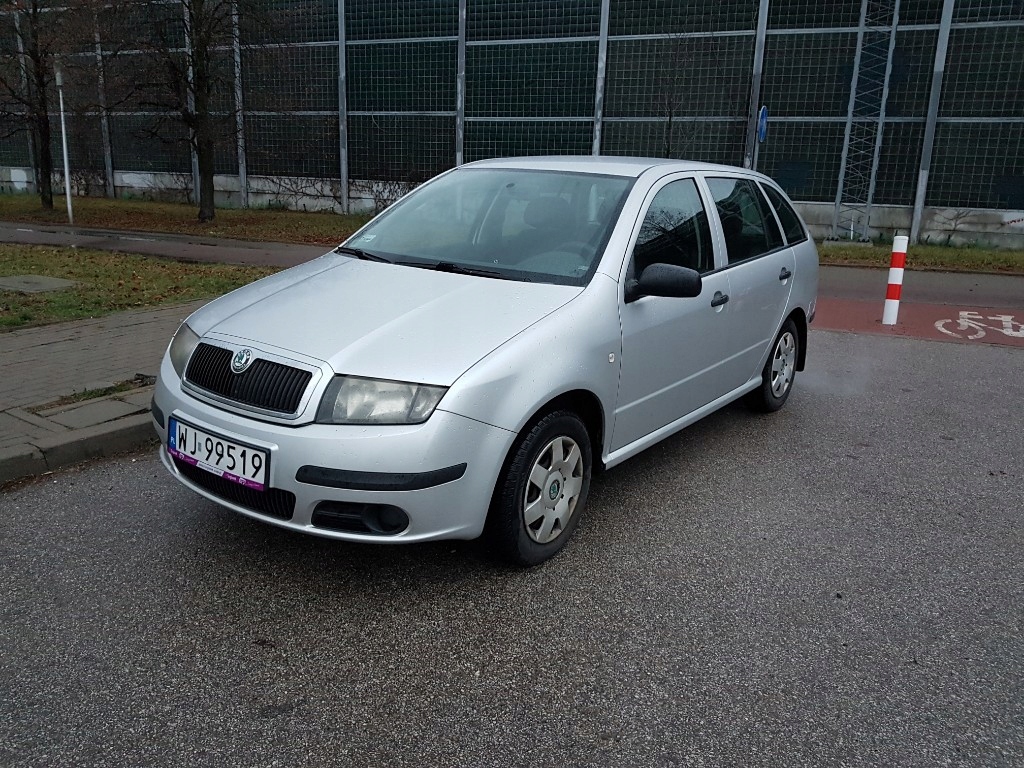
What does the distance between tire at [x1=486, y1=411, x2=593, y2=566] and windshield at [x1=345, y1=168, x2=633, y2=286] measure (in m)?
0.75

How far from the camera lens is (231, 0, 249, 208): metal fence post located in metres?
19.7

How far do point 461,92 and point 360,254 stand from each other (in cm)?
2023

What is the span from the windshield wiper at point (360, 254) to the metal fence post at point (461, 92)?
63.4ft

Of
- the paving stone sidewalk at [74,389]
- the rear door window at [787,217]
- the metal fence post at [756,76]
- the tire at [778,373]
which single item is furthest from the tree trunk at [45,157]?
the tire at [778,373]

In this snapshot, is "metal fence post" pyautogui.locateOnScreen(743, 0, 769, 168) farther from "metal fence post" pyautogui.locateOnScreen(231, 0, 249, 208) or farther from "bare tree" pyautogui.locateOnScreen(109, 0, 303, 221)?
"metal fence post" pyautogui.locateOnScreen(231, 0, 249, 208)

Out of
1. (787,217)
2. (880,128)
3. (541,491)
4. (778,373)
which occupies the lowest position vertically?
(778,373)

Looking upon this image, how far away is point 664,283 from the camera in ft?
12.9

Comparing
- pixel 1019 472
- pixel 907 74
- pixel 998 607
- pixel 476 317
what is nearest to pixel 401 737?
pixel 476 317

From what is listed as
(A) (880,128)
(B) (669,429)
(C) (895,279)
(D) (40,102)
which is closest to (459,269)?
(B) (669,429)

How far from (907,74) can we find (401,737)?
801 inches

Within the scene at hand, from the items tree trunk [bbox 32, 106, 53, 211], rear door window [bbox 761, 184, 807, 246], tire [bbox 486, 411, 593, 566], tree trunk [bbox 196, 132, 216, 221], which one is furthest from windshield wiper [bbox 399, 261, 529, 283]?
tree trunk [bbox 32, 106, 53, 211]

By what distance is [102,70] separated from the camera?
19.3 m

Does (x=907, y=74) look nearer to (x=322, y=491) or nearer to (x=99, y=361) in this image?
(x=99, y=361)

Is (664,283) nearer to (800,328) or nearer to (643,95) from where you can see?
(800,328)
